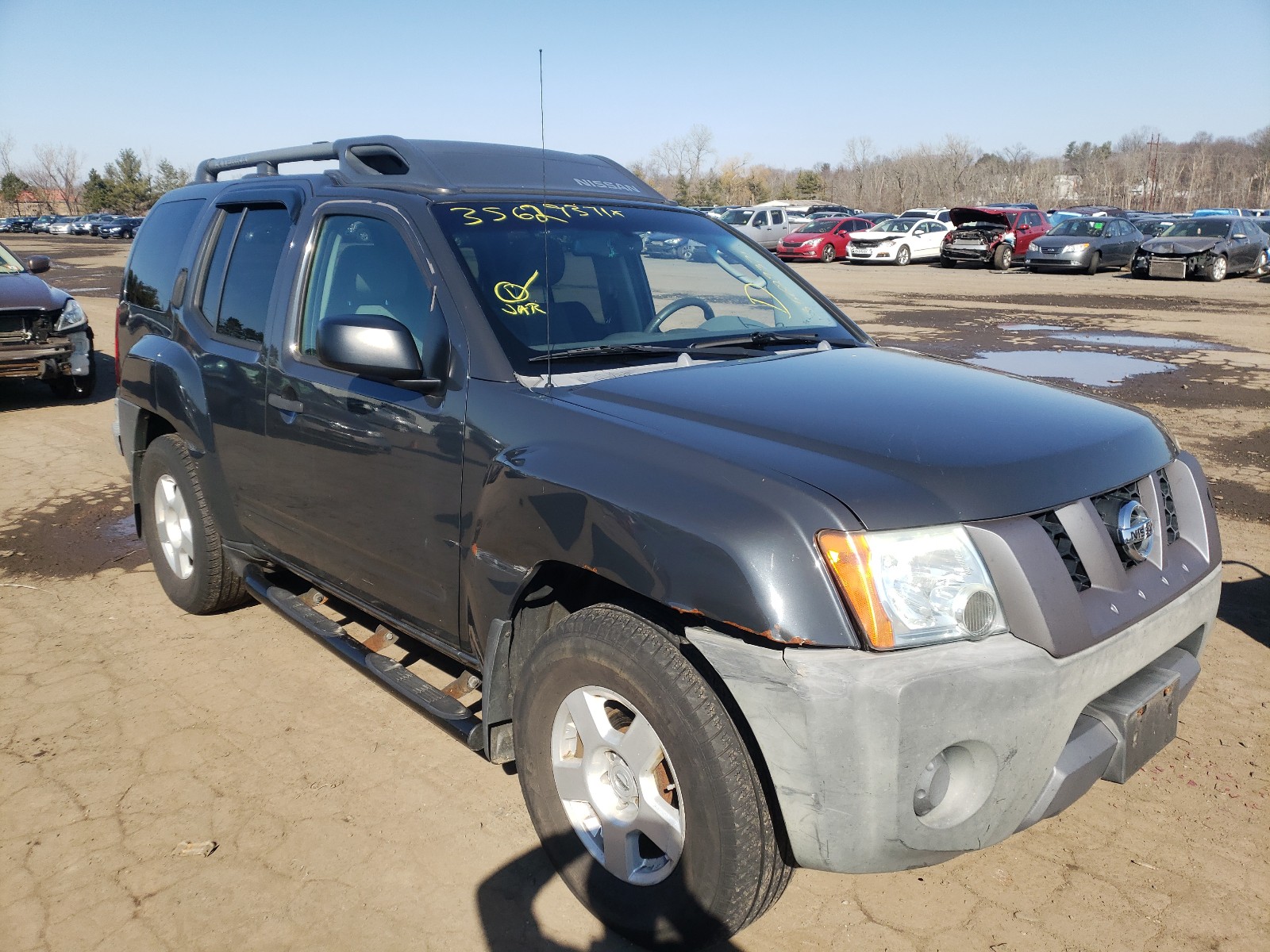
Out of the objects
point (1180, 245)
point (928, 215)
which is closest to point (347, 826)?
point (1180, 245)

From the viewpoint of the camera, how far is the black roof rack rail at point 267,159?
13.4 ft

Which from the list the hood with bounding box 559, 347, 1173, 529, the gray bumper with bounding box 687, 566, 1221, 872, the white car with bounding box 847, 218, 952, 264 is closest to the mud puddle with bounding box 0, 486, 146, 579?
the hood with bounding box 559, 347, 1173, 529

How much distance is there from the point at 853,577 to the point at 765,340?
150 cm

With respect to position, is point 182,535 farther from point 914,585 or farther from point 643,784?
point 914,585

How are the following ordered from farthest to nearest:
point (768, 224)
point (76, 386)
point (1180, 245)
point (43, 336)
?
point (768, 224) < point (1180, 245) < point (76, 386) < point (43, 336)

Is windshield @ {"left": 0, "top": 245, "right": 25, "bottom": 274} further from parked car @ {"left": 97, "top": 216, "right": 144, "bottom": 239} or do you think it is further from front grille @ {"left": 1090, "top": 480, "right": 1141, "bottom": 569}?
parked car @ {"left": 97, "top": 216, "right": 144, "bottom": 239}

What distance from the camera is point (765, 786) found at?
2.21 metres

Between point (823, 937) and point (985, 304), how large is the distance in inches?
719

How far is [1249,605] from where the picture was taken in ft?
15.2

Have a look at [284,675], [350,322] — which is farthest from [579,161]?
[284,675]

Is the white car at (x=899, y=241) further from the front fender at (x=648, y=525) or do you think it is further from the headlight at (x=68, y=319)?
the front fender at (x=648, y=525)

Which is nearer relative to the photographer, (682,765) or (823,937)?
(682,765)

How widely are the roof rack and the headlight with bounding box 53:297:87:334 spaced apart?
7.24 m

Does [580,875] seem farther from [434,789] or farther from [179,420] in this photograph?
[179,420]
